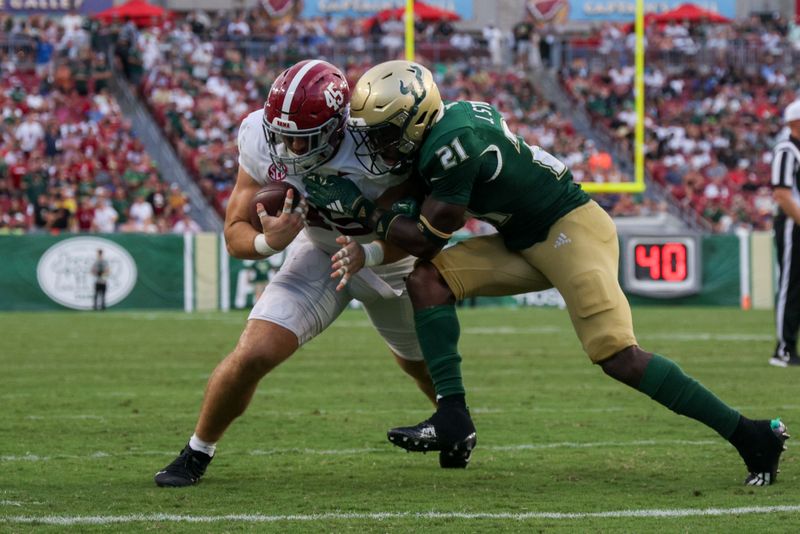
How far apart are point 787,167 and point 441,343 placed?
4541 mm

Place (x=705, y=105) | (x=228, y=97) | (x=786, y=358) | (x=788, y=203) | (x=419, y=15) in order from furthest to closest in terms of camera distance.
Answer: (x=419, y=15)
(x=705, y=105)
(x=228, y=97)
(x=786, y=358)
(x=788, y=203)

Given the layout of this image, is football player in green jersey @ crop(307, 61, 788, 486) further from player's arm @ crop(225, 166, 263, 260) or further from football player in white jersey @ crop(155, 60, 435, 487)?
player's arm @ crop(225, 166, 263, 260)

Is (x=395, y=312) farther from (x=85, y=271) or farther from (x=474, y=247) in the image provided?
(x=85, y=271)

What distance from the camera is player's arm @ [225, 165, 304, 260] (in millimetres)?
4625

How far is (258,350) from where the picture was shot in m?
4.68

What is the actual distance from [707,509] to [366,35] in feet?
73.5

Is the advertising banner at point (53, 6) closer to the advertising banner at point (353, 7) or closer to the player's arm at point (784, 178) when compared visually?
the advertising banner at point (353, 7)

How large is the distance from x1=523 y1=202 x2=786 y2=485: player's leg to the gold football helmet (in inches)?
24.3

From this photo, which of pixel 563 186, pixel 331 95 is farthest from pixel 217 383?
pixel 563 186

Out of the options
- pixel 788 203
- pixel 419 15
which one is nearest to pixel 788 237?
pixel 788 203

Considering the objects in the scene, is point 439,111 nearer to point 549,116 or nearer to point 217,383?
Result: point 217,383

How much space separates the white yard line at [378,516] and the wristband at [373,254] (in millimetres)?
966

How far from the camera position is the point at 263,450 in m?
5.59

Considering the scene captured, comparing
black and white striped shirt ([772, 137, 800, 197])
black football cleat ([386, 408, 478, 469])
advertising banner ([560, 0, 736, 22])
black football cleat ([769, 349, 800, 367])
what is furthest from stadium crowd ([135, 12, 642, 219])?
black football cleat ([386, 408, 478, 469])
